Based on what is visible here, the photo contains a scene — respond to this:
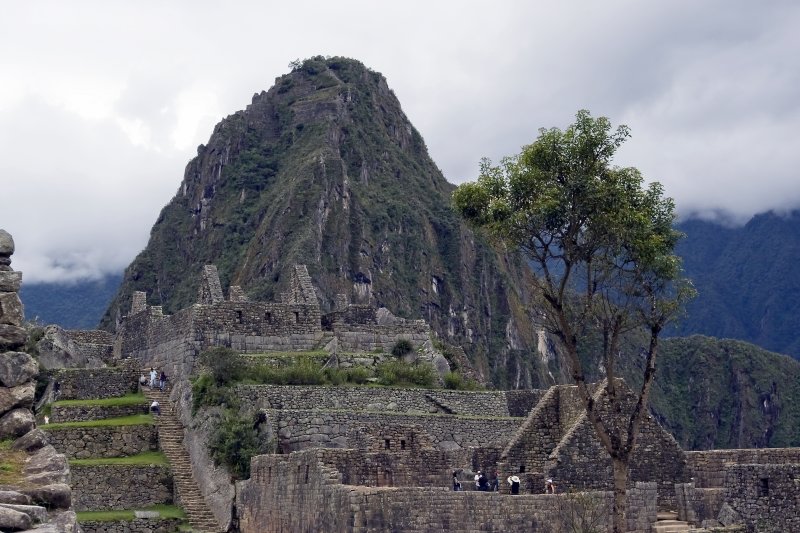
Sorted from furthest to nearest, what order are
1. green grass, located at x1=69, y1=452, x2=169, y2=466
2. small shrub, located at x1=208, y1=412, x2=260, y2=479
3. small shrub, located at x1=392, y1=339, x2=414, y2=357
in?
small shrub, located at x1=392, y1=339, x2=414, y2=357 → green grass, located at x1=69, y1=452, x2=169, y2=466 → small shrub, located at x1=208, y1=412, x2=260, y2=479

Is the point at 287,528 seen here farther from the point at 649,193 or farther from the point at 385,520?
the point at 649,193

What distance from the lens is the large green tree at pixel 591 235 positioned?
25438mm

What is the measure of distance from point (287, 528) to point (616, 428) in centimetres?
706

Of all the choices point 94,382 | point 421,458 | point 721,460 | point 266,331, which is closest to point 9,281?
point 421,458

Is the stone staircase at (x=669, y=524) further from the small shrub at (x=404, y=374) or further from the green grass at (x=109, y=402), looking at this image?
the green grass at (x=109, y=402)

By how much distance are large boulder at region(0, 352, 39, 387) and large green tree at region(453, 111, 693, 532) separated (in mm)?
11487

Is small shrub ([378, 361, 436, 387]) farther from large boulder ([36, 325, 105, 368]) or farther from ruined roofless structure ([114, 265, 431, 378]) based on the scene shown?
large boulder ([36, 325, 105, 368])

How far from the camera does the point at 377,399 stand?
3578 centimetres

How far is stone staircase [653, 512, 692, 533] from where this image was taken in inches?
924

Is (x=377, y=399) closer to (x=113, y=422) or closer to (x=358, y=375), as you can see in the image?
(x=358, y=375)

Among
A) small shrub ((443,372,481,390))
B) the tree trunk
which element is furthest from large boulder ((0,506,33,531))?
small shrub ((443,372,481,390))

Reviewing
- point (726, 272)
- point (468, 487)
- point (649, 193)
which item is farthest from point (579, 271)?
point (726, 272)

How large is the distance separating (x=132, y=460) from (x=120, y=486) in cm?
123

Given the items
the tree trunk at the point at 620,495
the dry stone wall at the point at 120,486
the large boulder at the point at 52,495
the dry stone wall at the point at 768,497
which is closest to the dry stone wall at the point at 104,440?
the dry stone wall at the point at 120,486
